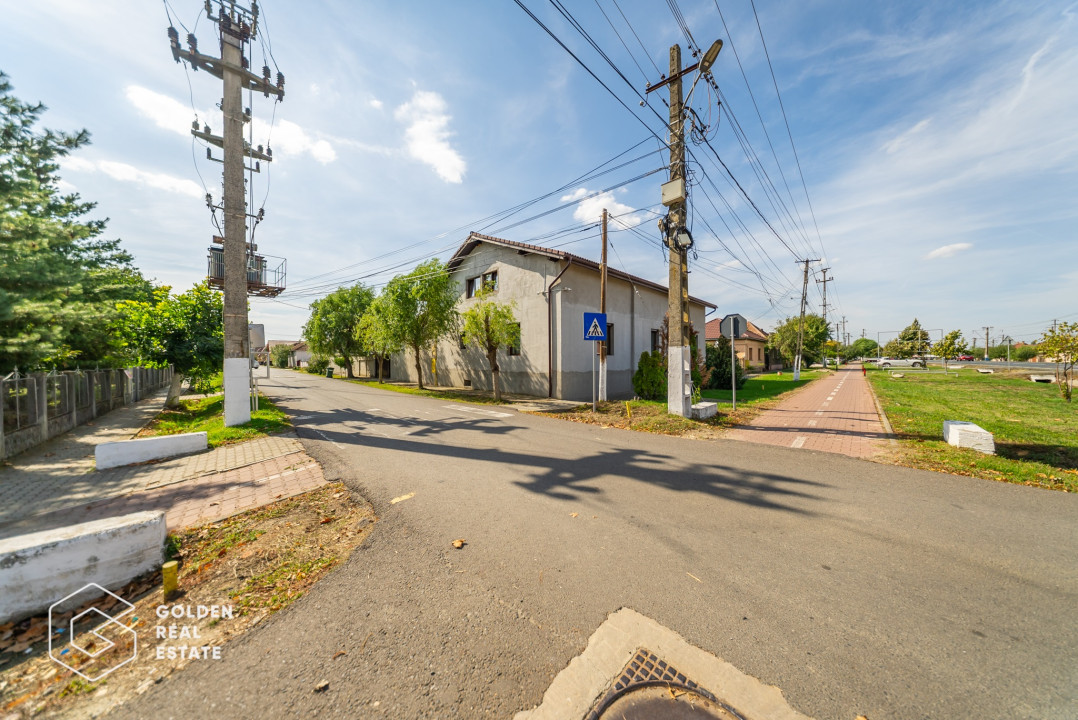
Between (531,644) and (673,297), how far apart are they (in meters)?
9.92

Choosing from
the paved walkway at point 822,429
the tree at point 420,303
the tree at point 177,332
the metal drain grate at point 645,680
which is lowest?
the metal drain grate at point 645,680

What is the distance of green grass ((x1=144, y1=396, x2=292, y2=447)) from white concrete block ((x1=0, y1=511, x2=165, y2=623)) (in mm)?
5868

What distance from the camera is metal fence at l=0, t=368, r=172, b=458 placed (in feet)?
24.9

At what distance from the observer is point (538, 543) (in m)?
3.63

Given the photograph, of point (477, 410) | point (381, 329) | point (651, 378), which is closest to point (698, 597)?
point (477, 410)

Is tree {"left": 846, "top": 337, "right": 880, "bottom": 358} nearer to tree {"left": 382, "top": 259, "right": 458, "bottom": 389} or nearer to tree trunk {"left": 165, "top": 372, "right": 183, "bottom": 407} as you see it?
tree {"left": 382, "top": 259, "right": 458, "bottom": 389}

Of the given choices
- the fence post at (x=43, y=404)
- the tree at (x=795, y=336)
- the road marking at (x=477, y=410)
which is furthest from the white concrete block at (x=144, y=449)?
the tree at (x=795, y=336)

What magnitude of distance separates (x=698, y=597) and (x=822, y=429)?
28.8 feet

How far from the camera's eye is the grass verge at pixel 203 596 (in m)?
2.09

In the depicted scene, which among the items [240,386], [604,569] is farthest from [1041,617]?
[240,386]

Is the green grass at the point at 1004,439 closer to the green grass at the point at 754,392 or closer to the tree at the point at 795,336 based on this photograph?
the green grass at the point at 754,392

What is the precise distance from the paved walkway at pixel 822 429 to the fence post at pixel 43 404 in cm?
1601

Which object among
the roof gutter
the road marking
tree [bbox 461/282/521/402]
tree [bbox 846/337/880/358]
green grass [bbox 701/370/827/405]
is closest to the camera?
the road marking

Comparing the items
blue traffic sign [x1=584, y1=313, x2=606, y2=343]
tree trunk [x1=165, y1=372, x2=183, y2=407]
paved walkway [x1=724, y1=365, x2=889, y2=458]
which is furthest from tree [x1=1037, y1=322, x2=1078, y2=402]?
tree trunk [x1=165, y1=372, x2=183, y2=407]
